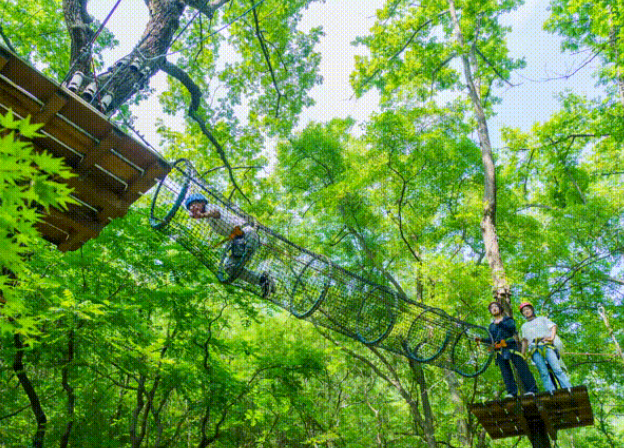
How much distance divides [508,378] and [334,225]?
18.2 ft

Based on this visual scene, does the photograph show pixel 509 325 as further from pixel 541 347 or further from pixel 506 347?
pixel 541 347

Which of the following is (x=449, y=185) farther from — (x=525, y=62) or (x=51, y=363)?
(x=51, y=363)

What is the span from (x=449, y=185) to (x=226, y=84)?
15.3 feet

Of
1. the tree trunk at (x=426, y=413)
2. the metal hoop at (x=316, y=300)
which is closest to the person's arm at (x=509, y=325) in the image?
the metal hoop at (x=316, y=300)

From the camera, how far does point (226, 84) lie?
8.34m

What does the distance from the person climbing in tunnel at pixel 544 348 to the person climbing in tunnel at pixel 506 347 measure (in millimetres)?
112

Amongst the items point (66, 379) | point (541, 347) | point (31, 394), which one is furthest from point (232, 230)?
point (31, 394)

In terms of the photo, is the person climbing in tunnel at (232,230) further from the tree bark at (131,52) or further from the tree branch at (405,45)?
the tree branch at (405,45)

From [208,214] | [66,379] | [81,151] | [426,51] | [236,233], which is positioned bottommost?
[66,379]

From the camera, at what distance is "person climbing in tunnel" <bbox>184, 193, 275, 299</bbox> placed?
10.7 feet

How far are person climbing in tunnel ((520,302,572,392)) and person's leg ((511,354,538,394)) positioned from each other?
104 millimetres

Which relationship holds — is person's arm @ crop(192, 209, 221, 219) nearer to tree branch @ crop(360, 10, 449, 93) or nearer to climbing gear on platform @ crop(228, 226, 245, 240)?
climbing gear on platform @ crop(228, 226, 245, 240)

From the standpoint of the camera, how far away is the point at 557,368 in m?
4.15

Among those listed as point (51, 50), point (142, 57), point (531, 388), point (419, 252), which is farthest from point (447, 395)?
point (51, 50)
